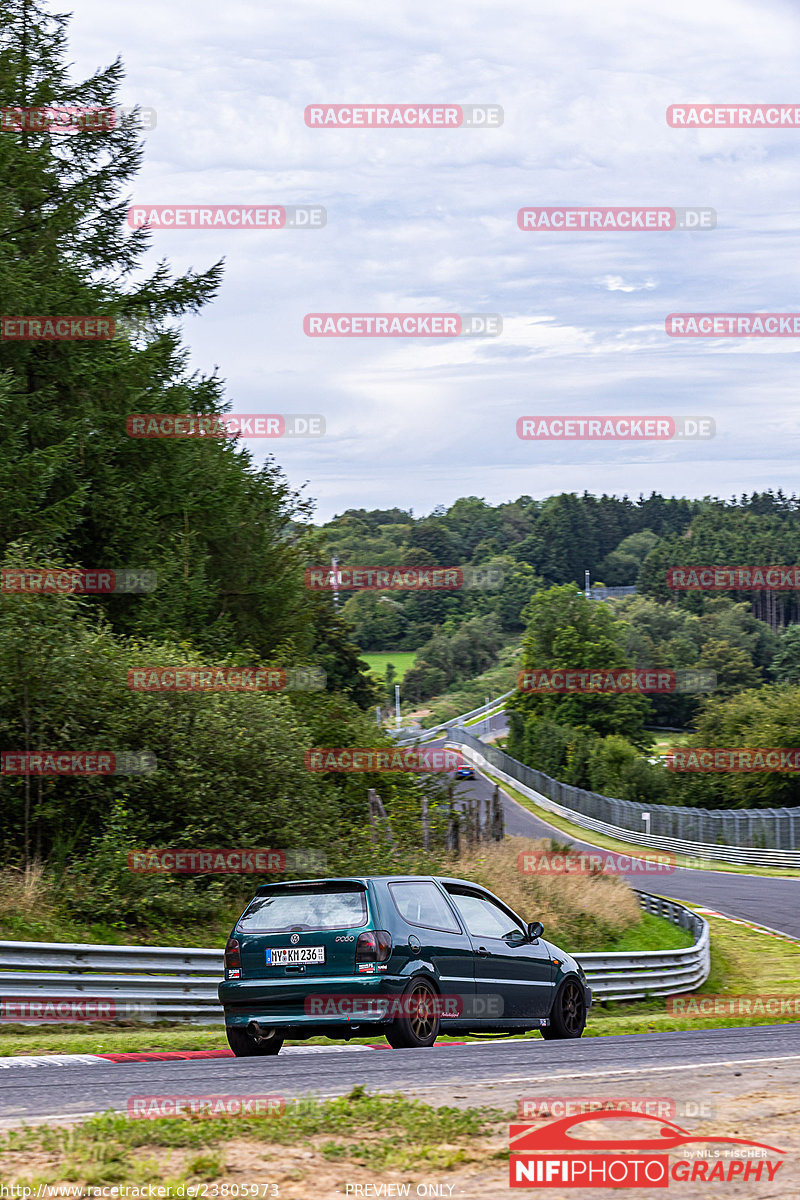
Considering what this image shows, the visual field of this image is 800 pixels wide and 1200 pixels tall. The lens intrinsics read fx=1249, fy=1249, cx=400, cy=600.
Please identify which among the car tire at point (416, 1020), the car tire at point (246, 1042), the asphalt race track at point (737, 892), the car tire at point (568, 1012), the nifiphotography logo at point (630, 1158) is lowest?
the asphalt race track at point (737, 892)

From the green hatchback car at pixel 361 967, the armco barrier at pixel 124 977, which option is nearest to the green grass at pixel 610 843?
the armco barrier at pixel 124 977

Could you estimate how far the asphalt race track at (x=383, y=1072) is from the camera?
6.96 m

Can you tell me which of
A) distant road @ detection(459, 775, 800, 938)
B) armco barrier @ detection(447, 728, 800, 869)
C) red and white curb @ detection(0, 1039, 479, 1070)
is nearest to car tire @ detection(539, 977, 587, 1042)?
red and white curb @ detection(0, 1039, 479, 1070)

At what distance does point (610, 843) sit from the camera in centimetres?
6150

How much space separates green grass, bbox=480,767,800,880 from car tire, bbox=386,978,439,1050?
38.0 metres

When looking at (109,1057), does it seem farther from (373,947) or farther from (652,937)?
(652,937)

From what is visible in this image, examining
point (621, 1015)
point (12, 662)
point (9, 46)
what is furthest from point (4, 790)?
point (9, 46)

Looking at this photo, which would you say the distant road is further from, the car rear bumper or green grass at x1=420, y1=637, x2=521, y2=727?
green grass at x1=420, y1=637, x2=521, y2=727

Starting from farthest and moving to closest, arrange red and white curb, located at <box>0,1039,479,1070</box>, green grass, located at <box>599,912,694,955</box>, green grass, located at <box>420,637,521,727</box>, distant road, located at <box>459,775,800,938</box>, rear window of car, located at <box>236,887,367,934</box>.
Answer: green grass, located at <box>420,637,521,727</box>, distant road, located at <box>459,775,800,938</box>, green grass, located at <box>599,912,694,955</box>, rear window of car, located at <box>236,887,367,934</box>, red and white curb, located at <box>0,1039,479,1070</box>

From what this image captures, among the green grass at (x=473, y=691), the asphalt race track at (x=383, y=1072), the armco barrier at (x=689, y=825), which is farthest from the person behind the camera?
the green grass at (x=473, y=691)

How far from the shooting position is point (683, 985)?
2188cm

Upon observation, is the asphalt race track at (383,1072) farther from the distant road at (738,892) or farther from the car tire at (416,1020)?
the distant road at (738,892)

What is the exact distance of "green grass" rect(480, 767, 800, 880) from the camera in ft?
158

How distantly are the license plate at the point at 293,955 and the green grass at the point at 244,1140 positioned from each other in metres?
3.34
